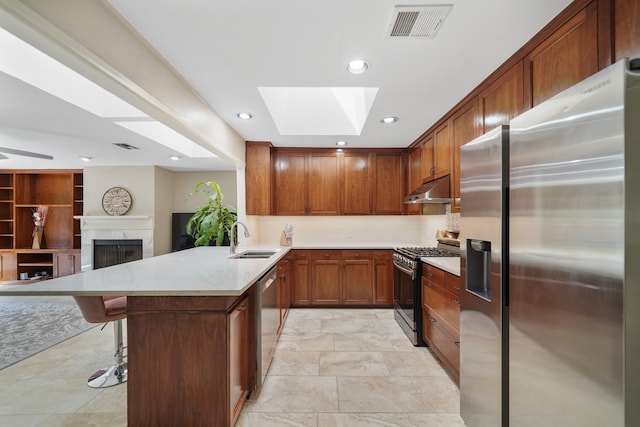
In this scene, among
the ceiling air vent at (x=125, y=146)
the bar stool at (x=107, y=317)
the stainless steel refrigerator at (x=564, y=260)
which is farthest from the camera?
the ceiling air vent at (x=125, y=146)

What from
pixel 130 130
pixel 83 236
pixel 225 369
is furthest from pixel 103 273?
pixel 83 236

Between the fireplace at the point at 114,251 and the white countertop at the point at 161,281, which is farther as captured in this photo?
the fireplace at the point at 114,251

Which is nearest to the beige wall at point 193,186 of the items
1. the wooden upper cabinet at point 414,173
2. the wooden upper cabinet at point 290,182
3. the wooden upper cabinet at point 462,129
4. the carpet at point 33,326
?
the wooden upper cabinet at point 290,182

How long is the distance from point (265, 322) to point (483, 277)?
1.66 m

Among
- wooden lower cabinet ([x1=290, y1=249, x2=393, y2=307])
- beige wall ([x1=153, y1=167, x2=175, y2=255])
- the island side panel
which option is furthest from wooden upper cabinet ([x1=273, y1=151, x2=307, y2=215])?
beige wall ([x1=153, y1=167, x2=175, y2=255])

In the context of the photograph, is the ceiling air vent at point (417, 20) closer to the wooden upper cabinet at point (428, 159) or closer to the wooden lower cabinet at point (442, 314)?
the wooden lower cabinet at point (442, 314)

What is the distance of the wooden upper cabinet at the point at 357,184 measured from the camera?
14.4 feet

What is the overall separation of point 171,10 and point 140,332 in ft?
5.98

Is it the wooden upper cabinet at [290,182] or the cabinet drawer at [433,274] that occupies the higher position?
the wooden upper cabinet at [290,182]

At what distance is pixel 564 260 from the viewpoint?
1.01m

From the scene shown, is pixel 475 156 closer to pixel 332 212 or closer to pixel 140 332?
pixel 140 332

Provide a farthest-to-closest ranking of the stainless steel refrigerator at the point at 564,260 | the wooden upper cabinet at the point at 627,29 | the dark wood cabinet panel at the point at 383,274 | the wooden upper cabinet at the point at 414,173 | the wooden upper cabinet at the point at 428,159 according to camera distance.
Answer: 1. the dark wood cabinet panel at the point at 383,274
2. the wooden upper cabinet at the point at 414,173
3. the wooden upper cabinet at the point at 428,159
4. the wooden upper cabinet at the point at 627,29
5. the stainless steel refrigerator at the point at 564,260

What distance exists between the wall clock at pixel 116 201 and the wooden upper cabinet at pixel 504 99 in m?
6.61

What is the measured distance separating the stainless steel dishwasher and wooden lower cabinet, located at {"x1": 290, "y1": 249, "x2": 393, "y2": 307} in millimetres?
1235
